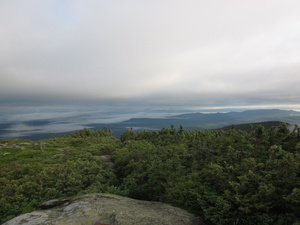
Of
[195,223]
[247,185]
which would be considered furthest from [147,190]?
[247,185]

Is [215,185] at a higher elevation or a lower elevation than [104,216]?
lower

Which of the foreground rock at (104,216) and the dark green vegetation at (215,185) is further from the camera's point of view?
the dark green vegetation at (215,185)

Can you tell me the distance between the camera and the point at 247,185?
16.1 m

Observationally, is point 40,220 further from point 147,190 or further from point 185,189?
point 147,190

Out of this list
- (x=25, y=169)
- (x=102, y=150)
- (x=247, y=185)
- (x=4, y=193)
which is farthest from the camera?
Result: (x=102, y=150)

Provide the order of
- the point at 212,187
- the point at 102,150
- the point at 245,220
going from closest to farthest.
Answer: the point at 245,220, the point at 212,187, the point at 102,150

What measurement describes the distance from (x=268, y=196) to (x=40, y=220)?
66.5 ft

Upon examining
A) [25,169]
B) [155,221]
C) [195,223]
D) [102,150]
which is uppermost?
[155,221]

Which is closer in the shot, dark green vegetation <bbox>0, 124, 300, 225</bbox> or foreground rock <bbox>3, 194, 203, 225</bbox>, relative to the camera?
foreground rock <bbox>3, 194, 203, 225</bbox>

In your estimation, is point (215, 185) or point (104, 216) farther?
point (215, 185)

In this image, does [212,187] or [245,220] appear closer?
[245,220]

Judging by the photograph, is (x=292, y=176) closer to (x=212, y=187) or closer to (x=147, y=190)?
(x=212, y=187)

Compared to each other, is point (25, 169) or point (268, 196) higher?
point (268, 196)

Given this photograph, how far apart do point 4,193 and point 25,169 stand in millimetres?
14048
